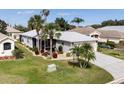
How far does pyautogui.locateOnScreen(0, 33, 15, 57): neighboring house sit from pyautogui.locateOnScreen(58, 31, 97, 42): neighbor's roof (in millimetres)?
4094

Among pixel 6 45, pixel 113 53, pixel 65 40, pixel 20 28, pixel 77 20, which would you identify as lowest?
pixel 113 53

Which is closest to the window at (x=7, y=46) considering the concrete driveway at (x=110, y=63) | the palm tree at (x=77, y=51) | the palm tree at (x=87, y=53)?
the palm tree at (x=77, y=51)

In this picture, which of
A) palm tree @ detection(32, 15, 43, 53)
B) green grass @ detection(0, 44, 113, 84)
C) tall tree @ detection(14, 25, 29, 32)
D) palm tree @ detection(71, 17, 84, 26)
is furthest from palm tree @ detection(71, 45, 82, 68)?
tall tree @ detection(14, 25, 29, 32)

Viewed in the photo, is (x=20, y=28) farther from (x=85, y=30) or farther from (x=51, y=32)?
(x=85, y=30)

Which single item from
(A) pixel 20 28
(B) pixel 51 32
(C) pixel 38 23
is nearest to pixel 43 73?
(A) pixel 20 28

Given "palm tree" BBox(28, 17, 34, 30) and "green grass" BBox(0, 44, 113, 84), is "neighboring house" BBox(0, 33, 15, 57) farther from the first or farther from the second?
"green grass" BBox(0, 44, 113, 84)

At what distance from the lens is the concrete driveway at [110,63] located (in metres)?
17.9

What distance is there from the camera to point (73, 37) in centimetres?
2017

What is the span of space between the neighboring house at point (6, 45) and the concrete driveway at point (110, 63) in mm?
6884

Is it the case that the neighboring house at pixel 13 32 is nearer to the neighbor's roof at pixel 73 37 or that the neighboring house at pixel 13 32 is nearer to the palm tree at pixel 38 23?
the palm tree at pixel 38 23

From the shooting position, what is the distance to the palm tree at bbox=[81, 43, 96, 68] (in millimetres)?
18256

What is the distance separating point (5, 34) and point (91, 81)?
330 inches

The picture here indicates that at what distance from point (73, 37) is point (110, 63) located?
3546mm
